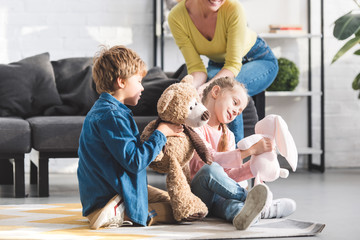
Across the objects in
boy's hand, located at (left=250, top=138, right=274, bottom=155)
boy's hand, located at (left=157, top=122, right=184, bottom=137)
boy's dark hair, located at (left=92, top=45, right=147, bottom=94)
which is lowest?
boy's hand, located at (left=250, top=138, right=274, bottom=155)

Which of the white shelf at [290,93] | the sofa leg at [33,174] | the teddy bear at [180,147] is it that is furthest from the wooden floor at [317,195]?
the white shelf at [290,93]

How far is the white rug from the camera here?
193cm

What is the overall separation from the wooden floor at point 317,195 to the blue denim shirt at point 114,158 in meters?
0.64

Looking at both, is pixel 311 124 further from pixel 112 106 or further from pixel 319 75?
pixel 112 106

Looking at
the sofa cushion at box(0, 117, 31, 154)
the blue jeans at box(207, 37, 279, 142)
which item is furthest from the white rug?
the blue jeans at box(207, 37, 279, 142)

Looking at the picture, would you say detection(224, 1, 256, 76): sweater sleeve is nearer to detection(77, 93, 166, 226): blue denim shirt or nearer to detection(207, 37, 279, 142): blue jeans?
detection(207, 37, 279, 142): blue jeans

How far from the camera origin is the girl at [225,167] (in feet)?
7.12

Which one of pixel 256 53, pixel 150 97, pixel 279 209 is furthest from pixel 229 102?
pixel 150 97

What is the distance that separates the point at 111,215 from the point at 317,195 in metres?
1.48

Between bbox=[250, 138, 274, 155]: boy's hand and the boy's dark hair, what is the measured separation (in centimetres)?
51

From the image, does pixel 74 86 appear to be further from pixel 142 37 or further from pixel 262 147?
pixel 262 147

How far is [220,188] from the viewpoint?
2172 millimetres

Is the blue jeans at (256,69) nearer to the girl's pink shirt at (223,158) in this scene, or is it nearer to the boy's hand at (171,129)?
the girl's pink shirt at (223,158)

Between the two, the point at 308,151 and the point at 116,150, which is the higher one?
the point at 116,150
